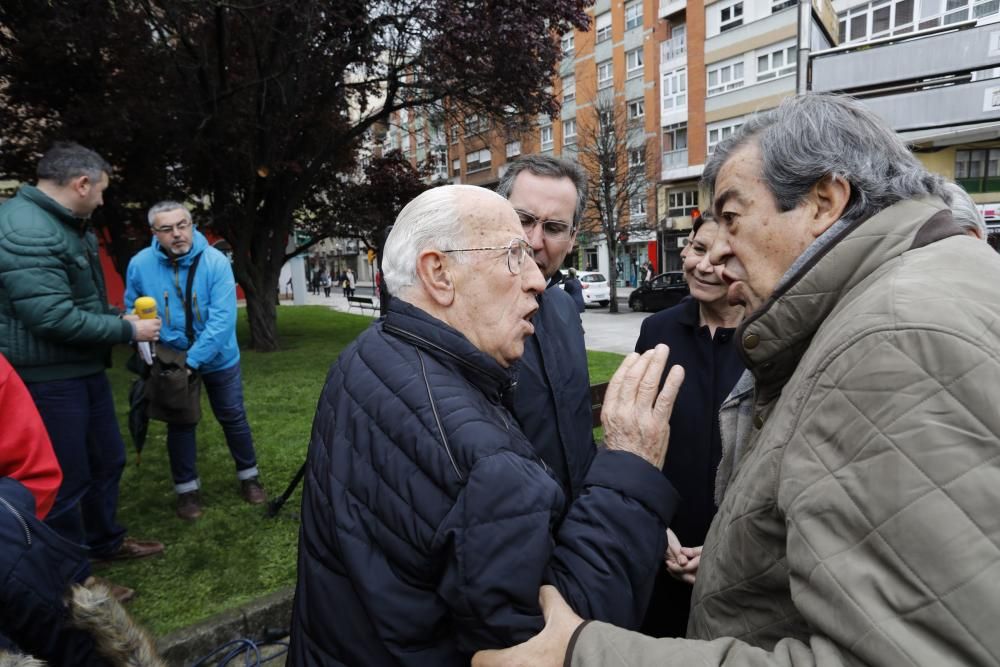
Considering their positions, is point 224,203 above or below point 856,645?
above

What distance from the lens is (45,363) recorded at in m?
3.05

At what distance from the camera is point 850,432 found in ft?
2.85

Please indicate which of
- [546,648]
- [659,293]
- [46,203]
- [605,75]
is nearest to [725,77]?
[605,75]

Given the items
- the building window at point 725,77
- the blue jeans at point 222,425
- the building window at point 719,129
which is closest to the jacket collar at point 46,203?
the blue jeans at point 222,425

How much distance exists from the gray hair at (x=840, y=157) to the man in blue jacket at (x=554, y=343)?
781 mm

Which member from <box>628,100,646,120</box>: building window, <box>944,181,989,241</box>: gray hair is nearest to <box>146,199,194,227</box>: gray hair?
<box>944,181,989,241</box>: gray hair

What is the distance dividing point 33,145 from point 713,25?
2972 cm

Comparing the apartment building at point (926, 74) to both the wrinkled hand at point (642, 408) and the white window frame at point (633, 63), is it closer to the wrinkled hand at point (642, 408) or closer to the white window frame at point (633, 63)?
the wrinkled hand at point (642, 408)

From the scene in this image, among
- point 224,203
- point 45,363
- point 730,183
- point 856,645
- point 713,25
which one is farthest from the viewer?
point 713,25

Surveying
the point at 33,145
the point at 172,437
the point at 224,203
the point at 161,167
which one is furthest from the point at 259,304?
the point at 172,437

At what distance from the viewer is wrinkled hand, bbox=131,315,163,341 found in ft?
11.2

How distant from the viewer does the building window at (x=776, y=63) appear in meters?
27.0

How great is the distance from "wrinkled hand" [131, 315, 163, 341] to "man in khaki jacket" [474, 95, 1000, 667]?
123 inches

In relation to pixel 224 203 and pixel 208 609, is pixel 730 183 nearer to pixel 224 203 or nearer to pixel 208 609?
pixel 208 609
